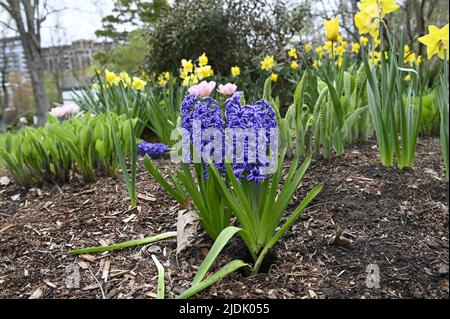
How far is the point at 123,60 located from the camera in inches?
448

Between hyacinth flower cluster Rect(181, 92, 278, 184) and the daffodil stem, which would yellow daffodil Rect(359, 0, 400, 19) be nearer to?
hyacinth flower cluster Rect(181, 92, 278, 184)

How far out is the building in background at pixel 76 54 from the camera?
14.7 meters

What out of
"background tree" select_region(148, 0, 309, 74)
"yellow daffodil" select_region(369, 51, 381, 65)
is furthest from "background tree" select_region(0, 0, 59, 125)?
"yellow daffodil" select_region(369, 51, 381, 65)

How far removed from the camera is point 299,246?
1.33 meters

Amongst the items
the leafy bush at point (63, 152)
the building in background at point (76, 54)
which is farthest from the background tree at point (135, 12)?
the leafy bush at point (63, 152)

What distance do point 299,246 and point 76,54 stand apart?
58.9ft

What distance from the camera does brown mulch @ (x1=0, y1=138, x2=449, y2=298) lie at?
1154 mm

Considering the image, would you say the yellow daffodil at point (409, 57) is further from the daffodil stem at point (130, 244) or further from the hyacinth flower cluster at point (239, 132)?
the daffodil stem at point (130, 244)

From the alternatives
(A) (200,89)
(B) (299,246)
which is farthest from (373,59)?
(B) (299,246)

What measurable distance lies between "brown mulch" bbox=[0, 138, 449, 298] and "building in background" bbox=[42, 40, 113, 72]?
1145 centimetres

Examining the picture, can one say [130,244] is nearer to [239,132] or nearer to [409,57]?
[239,132]

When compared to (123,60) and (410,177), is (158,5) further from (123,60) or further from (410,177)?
(410,177)

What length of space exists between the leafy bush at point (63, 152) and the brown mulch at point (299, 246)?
1.15 feet
